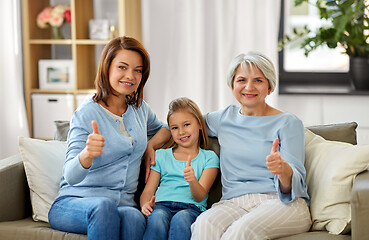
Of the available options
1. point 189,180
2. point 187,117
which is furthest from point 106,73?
point 189,180

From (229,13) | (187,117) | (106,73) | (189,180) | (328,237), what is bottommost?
(328,237)

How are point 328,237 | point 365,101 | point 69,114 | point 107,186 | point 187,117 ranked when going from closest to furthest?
point 328,237
point 107,186
point 187,117
point 365,101
point 69,114

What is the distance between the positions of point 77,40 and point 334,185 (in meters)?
2.34

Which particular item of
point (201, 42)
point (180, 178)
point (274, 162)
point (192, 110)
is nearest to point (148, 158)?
point (180, 178)

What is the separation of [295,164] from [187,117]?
1.64 ft

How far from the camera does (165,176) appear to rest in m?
2.30

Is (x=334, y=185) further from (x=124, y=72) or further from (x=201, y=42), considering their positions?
(x=201, y=42)

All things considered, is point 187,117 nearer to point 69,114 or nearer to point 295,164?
point 295,164

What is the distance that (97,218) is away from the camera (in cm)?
196

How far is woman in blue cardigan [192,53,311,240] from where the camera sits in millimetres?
1990

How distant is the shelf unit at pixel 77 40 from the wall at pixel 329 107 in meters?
1.17

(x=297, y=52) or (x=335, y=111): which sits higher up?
(x=297, y=52)

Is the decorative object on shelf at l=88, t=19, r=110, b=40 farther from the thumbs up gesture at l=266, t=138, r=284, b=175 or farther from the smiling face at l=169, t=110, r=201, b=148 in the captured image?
the thumbs up gesture at l=266, t=138, r=284, b=175

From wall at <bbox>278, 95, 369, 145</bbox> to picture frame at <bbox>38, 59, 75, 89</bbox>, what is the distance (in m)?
1.47
